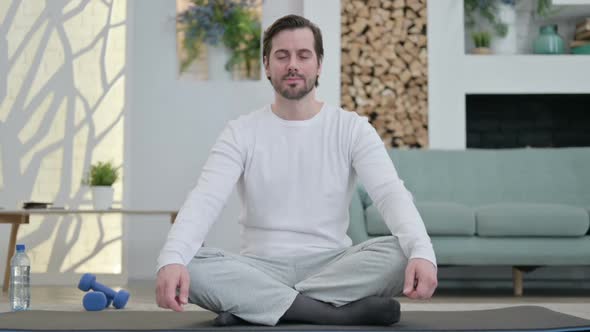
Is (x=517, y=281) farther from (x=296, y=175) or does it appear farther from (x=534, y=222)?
(x=296, y=175)

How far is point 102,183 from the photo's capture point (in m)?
4.98

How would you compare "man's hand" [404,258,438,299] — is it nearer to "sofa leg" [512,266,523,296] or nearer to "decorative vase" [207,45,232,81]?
"sofa leg" [512,266,523,296]

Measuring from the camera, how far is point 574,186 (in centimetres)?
468

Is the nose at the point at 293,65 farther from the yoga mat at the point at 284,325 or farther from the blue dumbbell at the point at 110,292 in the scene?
the blue dumbbell at the point at 110,292

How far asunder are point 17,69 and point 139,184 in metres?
1.04

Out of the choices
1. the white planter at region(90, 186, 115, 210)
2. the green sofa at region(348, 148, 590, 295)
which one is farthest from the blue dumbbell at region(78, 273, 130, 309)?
the white planter at region(90, 186, 115, 210)

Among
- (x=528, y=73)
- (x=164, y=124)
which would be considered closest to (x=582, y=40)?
(x=528, y=73)

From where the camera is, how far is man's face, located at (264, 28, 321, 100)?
2117mm

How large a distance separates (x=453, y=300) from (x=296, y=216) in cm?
199

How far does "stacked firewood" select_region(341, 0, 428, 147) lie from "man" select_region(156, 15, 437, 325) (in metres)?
3.27

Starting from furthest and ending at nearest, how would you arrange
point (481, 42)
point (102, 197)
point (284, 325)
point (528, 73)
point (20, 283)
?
point (481, 42), point (528, 73), point (102, 197), point (20, 283), point (284, 325)

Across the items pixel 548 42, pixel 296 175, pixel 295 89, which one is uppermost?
pixel 548 42

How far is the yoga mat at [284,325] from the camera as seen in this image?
1943mm

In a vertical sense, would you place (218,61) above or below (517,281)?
above
